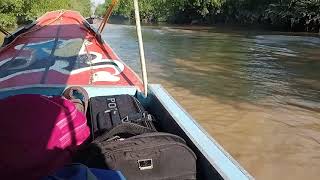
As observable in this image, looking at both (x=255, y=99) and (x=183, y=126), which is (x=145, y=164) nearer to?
(x=183, y=126)

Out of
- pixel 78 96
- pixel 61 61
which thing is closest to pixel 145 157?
pixel 78 96

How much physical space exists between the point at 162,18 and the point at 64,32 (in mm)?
39764

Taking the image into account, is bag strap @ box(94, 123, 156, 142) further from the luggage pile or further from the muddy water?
the muddy water

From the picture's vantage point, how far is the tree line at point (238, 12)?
2135 cm

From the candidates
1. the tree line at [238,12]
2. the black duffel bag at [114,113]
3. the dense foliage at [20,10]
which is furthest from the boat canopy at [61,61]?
the dense foliage at [20,10]

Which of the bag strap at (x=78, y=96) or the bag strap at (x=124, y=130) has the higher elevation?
the bag strap at (x=124, y=130)

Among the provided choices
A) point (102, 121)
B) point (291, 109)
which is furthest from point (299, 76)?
point (102, 121)

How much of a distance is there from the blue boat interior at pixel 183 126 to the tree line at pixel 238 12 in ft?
24.6

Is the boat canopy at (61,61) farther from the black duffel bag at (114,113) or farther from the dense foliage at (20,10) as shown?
the dense foliage at (20,10)

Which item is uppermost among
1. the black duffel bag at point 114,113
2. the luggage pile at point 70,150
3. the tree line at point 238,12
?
the luggage pile at point 70,150

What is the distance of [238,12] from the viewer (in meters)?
32.3

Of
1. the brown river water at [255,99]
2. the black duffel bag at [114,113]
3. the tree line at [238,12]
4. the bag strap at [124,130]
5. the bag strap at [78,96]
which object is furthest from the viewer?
the tree line at [238,12]

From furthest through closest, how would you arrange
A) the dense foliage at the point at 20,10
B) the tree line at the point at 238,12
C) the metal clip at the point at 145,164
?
the dense foliage at the point at 20,10 → the tree line at the point at 238,12 → the metal clip at the point at 145,164

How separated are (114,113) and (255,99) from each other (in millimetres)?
4221
